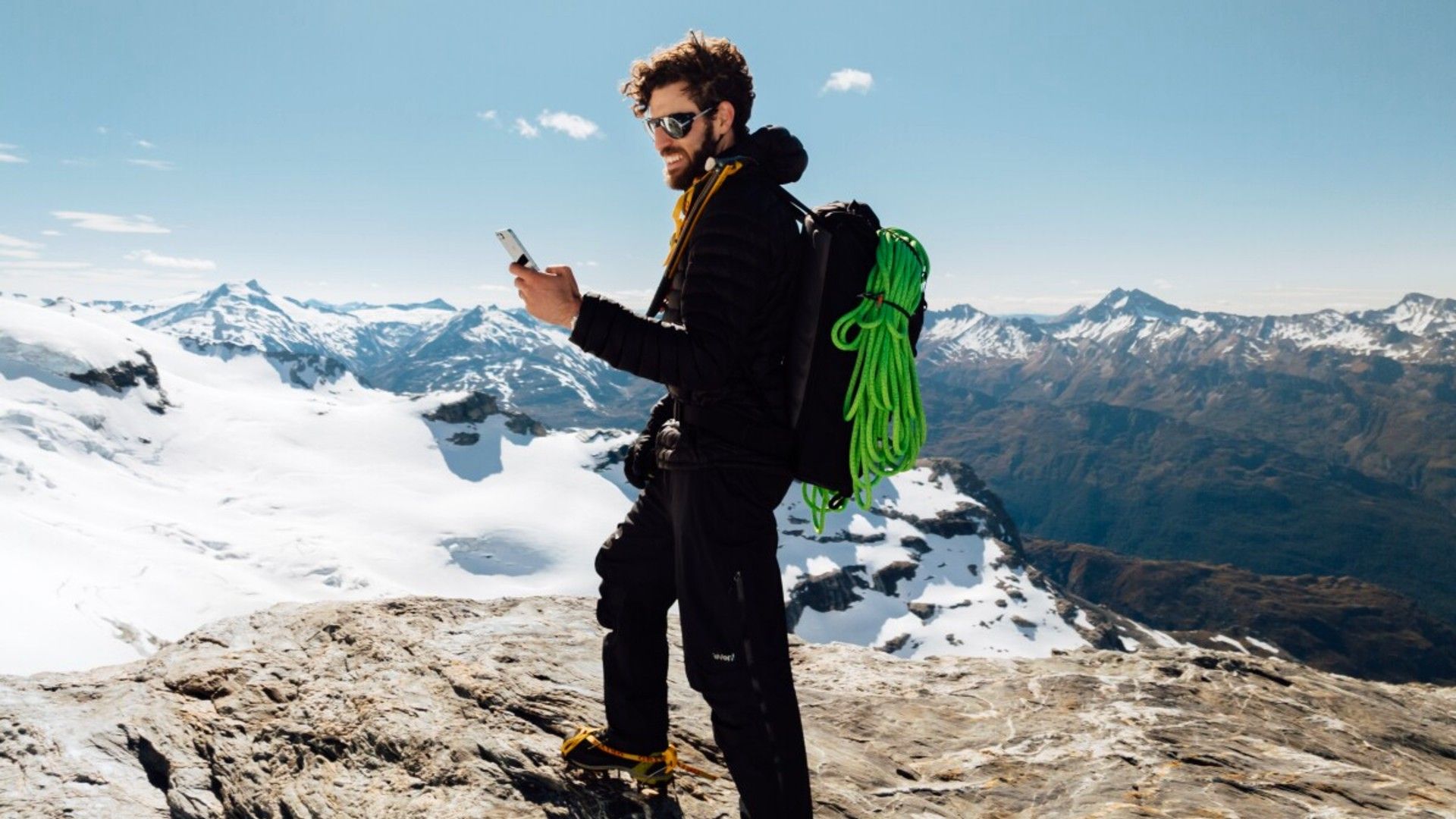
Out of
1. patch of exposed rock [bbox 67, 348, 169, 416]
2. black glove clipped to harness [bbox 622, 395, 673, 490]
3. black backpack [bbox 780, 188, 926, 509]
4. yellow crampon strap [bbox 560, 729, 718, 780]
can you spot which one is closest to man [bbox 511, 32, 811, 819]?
black backpack [bbox 780, 188, 926, 509]

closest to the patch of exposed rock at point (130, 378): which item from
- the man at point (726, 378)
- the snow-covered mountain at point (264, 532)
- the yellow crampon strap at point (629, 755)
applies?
the snow-covered mountain at point (264, 532)

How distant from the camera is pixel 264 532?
127 m

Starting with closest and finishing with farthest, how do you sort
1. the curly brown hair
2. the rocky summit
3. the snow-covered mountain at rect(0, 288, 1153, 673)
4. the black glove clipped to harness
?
the curly brown hair, the black glove clipped to harness, the rocky summit, the snow-covered mountain at rect(0, 288, 1153, 673)

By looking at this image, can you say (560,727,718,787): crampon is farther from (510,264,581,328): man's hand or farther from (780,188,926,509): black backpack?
(510,264,581,328): man's hand

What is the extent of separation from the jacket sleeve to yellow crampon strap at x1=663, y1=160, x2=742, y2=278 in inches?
6.9

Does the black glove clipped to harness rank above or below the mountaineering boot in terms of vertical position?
above

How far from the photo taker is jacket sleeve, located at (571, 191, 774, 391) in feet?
12.8

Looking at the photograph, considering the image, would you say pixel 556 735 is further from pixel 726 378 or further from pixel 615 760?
pixel 726 378

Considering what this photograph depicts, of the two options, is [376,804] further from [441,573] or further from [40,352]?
[40,352]

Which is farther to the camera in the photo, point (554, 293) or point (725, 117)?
point (725, 117)

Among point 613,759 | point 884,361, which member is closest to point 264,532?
point 613,759

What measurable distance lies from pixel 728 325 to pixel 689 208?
97 cm

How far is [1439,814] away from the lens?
562 centimetres

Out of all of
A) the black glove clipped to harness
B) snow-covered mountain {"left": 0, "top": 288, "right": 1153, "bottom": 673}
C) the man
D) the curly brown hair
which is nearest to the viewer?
the man
